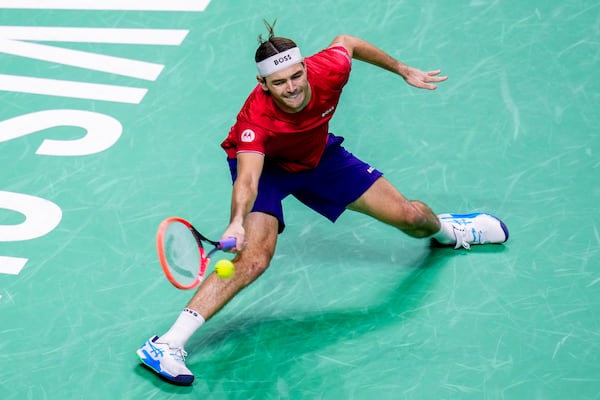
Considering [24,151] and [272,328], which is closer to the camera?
→ [272,328]

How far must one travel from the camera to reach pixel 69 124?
8195 mm

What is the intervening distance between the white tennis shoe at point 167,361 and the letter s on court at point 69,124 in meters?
2.47

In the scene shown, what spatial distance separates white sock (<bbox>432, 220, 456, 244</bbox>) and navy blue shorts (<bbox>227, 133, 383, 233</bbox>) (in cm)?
57

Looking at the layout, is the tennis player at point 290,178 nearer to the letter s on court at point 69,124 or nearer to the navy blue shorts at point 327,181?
the navy blue shorts at point 327,181

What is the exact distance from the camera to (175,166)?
7.68 m

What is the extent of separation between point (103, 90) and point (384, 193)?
3.13 m

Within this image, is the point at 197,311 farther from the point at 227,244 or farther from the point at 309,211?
the point at 309,211

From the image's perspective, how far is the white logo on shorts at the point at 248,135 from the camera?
5895mm

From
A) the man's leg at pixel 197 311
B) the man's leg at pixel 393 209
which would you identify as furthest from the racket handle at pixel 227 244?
the man's leg at pixel 393 209

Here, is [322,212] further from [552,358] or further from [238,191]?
[552,358]

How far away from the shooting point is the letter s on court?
7.94 meters

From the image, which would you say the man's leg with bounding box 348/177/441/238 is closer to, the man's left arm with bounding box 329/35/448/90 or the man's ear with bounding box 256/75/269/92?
the man's left arm with bounding box 329/35/448/90

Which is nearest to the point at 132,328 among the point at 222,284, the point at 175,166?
the point at 222,284

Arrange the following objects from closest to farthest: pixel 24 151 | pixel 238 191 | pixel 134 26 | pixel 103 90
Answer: pixel 238 191 → pixel 24 151 → pixel 103 90 → pixel 134 26
